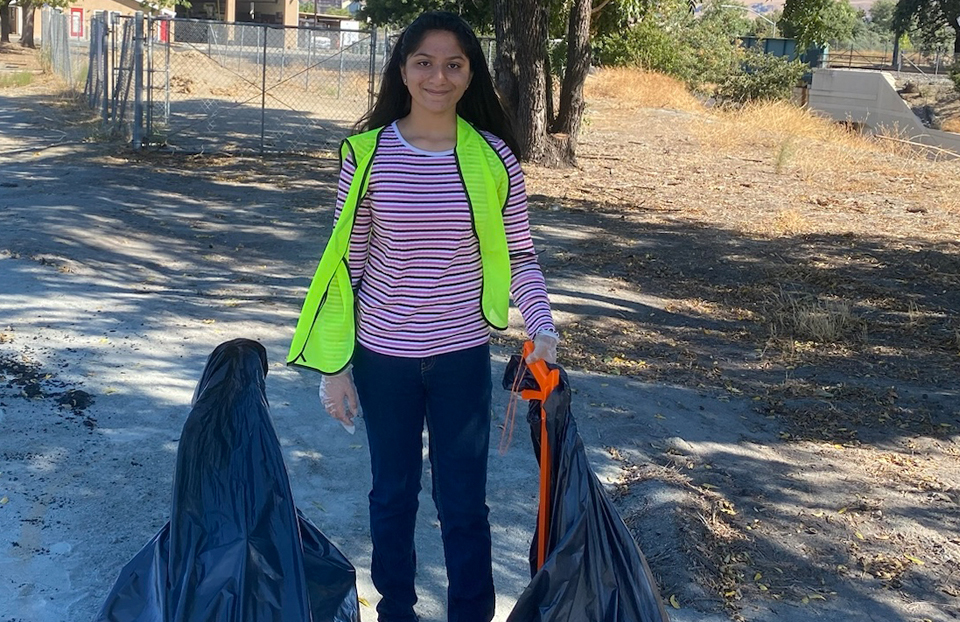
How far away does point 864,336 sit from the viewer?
669cm

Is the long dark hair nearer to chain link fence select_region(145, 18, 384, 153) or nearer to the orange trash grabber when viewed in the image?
the orange trash grabber

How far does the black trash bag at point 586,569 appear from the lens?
222cm

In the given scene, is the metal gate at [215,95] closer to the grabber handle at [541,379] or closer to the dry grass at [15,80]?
the dry grass at [15,80]

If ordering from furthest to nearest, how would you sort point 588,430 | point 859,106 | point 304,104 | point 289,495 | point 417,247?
1. point 859,106
2. point 304,104
3. point 588,430
4. point 417,247
5. point 289,495

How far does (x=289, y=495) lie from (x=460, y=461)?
567mm

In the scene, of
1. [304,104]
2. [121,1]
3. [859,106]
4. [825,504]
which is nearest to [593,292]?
[825,504]

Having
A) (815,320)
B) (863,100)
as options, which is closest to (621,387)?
(815,320)

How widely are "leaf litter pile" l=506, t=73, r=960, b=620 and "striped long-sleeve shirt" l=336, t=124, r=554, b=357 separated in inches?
53.6

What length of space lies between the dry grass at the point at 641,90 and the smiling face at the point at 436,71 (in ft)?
75.3

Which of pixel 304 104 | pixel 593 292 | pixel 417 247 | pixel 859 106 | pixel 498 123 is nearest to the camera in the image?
pixel 417 247

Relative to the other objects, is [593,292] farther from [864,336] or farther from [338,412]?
[338,412]

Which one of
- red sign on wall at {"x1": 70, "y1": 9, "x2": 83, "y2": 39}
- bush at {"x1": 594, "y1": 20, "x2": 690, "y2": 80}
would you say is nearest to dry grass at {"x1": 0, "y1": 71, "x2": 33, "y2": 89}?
red sign on wall at {"x1": 70, "y1": 9, "x2": 83, "y2": 39}

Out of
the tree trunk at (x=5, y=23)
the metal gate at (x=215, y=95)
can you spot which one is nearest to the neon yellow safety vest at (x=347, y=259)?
the metal gate at (x=215, y=95)

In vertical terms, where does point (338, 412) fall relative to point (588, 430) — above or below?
above
